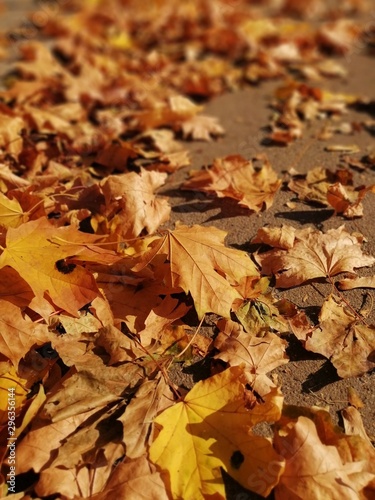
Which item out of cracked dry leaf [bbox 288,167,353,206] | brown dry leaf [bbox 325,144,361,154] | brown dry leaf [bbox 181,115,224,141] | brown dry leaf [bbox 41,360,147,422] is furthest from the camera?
brown dry leaf [bbox 181,115,224,141]

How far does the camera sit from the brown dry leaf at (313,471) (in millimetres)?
1316

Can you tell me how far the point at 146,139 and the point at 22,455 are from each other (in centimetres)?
177

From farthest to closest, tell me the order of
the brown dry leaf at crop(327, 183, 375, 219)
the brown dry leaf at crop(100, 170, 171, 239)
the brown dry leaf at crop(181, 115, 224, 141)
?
1. the brown dry leaf at crop(181, 115, 224, 141)
2. the brown dry leaf at crop(327, 183, 375, 219)
3. the brown dry leaf at crop(100, 170, 171, 239)

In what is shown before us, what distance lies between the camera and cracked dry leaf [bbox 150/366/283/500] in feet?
4.45

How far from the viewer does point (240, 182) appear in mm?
2305

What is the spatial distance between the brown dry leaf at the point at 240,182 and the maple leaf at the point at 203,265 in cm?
40

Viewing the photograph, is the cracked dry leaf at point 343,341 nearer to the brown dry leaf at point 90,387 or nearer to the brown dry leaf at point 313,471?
the brown dry leaf at point 313,471

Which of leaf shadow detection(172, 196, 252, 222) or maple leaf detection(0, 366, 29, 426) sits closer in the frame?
maple leaf detection(0, 366, 29, 426)

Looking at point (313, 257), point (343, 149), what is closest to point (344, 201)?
point (313, 257)

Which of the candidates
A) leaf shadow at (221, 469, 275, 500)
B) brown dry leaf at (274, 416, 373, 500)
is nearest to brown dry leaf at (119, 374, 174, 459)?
leaf shadow at (221, 469, 275, 500)

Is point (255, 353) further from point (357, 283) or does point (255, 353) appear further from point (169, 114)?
point (169, 114)

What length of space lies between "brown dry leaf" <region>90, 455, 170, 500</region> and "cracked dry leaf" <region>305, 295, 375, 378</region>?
2.02ft

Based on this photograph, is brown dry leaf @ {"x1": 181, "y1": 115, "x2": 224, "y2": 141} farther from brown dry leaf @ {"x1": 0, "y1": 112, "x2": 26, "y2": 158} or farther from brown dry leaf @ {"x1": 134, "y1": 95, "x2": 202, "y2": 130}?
brown dry leaf @ {"x1": 0, "y1": 112, "x2": 26, "y2": 158}

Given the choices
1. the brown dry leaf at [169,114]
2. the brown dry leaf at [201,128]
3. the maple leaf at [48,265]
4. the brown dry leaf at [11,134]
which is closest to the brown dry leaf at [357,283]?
the maple leaf at [48,265]
